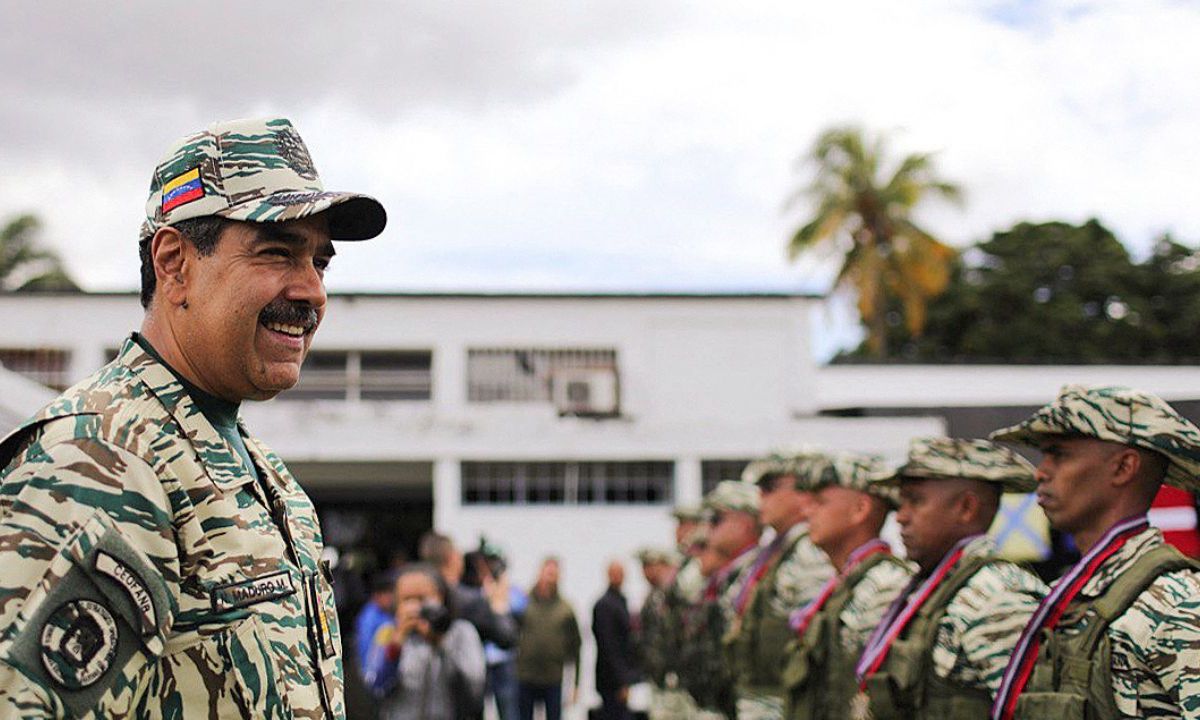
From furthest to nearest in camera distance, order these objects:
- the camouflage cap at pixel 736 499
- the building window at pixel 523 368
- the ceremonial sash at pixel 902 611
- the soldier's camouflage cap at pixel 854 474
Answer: the building window at pixel 523 368, the camouflage cap at pixel 736 499, the soldier's camouflage cap at pixel 854 474, the ceremonial sash at pixel 902 611

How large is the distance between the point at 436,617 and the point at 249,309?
17.8 feet

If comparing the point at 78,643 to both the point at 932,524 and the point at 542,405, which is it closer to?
the point at 932,524

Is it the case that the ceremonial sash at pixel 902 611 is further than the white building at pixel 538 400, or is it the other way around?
the white building at pixel 538 400

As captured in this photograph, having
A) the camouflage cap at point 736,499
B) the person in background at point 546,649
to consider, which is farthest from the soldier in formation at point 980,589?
the person in background at point 546,649

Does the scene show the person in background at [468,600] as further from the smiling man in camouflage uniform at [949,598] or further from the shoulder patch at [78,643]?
the shoulder patch at [78,643]

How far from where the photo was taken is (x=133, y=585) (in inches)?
76.9

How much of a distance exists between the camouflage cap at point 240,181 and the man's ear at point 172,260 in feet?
0.09

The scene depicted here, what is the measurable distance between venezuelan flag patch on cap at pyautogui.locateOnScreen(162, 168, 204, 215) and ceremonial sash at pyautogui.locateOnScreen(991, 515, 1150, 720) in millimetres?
3015

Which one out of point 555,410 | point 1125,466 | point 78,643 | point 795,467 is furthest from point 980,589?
point 555,410

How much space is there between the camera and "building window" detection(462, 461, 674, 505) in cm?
2462

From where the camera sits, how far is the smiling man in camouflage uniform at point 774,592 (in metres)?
8.05

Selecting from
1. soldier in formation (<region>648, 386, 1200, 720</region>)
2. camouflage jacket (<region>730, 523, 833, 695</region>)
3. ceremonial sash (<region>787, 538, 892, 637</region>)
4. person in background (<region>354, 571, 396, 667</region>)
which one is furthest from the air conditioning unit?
ceremonial sash (<region>787, 538, 892, 637</region>)

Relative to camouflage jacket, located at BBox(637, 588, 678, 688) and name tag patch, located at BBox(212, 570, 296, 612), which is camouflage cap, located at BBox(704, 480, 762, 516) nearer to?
camouflage jacket, located at BBox(637, 588, 678, 688)

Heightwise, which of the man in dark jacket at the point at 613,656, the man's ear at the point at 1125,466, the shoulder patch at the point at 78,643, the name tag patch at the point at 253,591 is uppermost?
the man's ear at the point at 1125,466
